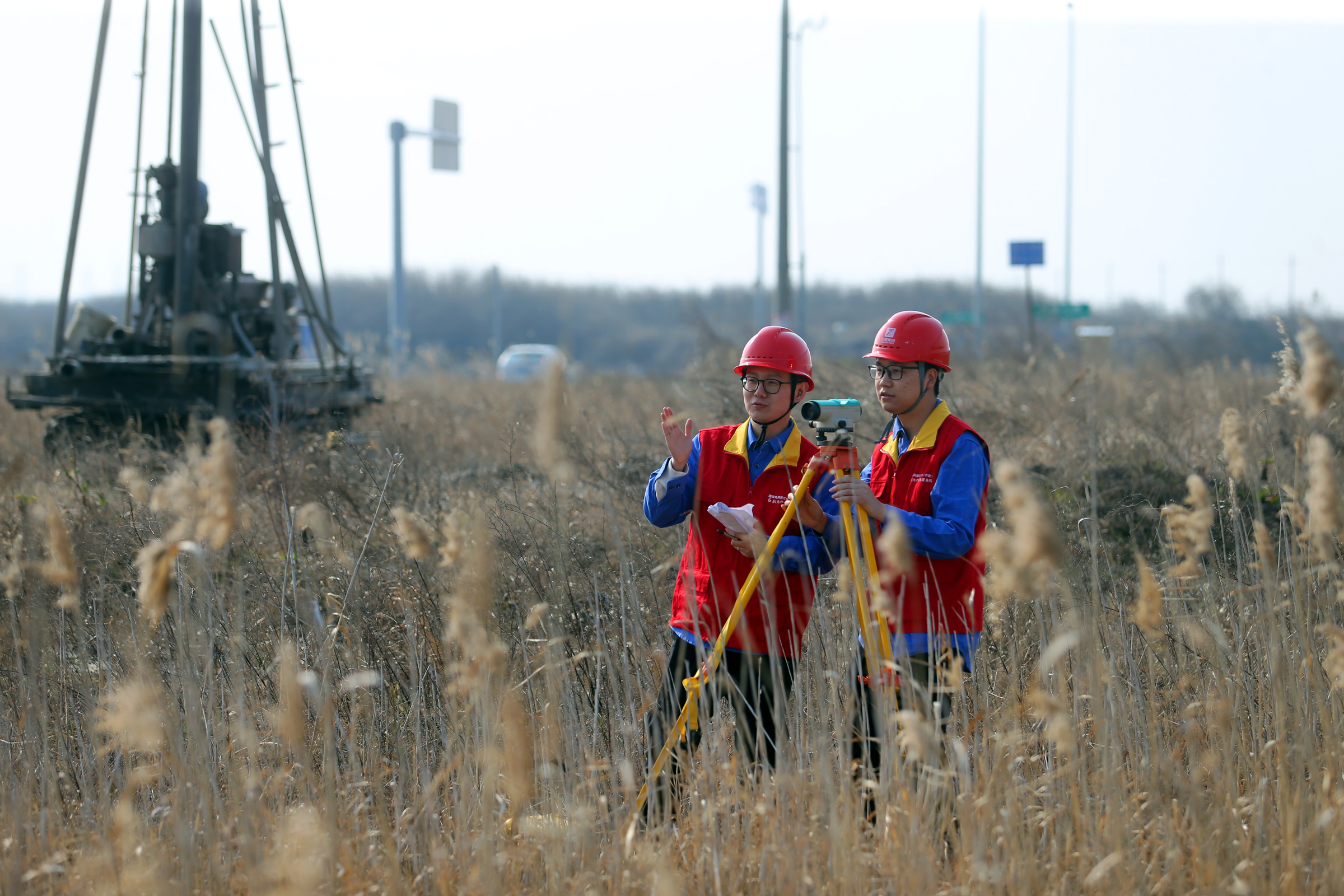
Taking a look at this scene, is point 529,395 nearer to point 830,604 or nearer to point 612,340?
point 830,604

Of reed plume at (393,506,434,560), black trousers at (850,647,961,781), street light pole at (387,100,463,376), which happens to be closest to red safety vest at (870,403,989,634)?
black trousers at (850,647,961,781)

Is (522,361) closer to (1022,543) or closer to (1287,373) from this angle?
(1287,373)

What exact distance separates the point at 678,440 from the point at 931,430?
705 mm

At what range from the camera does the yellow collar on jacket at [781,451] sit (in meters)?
3.26

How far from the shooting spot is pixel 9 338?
193ft

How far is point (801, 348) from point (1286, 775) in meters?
1.66

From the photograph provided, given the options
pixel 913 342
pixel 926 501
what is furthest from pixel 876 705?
pixel 913 342

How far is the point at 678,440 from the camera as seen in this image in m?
3.19

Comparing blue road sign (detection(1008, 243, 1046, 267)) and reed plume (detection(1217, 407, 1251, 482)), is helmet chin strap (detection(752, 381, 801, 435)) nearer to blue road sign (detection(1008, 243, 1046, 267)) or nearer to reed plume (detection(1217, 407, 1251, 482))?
reed plume (detection(1217, 407, 1251, 482))

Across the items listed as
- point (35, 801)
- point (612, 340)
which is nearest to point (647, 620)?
point (35, 801)

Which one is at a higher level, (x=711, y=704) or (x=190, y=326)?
(x=190, y=326)

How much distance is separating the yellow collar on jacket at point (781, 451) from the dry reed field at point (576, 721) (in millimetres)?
523

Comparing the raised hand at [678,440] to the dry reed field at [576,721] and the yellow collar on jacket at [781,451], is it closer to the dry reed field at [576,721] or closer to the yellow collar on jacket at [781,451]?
the yellow collar on jacket at [781,451]

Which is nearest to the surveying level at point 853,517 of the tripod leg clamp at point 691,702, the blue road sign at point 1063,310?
the tripod leg clamp at point 691,702
